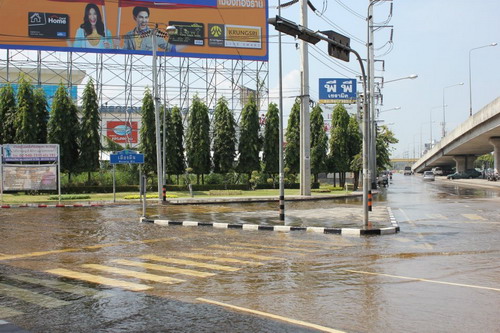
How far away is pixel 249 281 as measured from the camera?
8.02 m

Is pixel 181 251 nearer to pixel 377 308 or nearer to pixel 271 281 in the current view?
pixel 271 281

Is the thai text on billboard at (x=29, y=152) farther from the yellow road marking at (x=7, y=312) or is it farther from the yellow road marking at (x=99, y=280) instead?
the yellow road marking at (x=7, y=312)

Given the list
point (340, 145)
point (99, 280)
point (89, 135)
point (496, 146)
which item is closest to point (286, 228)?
point (99, 280)

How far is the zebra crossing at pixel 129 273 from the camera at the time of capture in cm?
701

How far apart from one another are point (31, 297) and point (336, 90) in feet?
211

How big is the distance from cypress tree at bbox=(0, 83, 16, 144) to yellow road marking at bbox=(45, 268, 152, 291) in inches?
1263

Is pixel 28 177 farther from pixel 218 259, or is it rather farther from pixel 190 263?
pixel 190 263

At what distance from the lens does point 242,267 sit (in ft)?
30.5

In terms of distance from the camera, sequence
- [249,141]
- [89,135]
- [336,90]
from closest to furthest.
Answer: [89,135] → [249,141] → [336,90]

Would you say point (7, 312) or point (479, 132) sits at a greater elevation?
point (479, 132)

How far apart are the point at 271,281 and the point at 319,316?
2.11 meters

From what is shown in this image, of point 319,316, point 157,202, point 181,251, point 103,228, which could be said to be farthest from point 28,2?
point 319,316

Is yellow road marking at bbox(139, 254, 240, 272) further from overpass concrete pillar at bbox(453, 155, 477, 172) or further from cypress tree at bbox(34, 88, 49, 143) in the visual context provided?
overpass concrete pillar at bbox(453, 155, 477, 172)

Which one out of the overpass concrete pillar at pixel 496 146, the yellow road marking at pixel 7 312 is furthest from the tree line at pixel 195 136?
the yellow road marking at pixel 7 312
